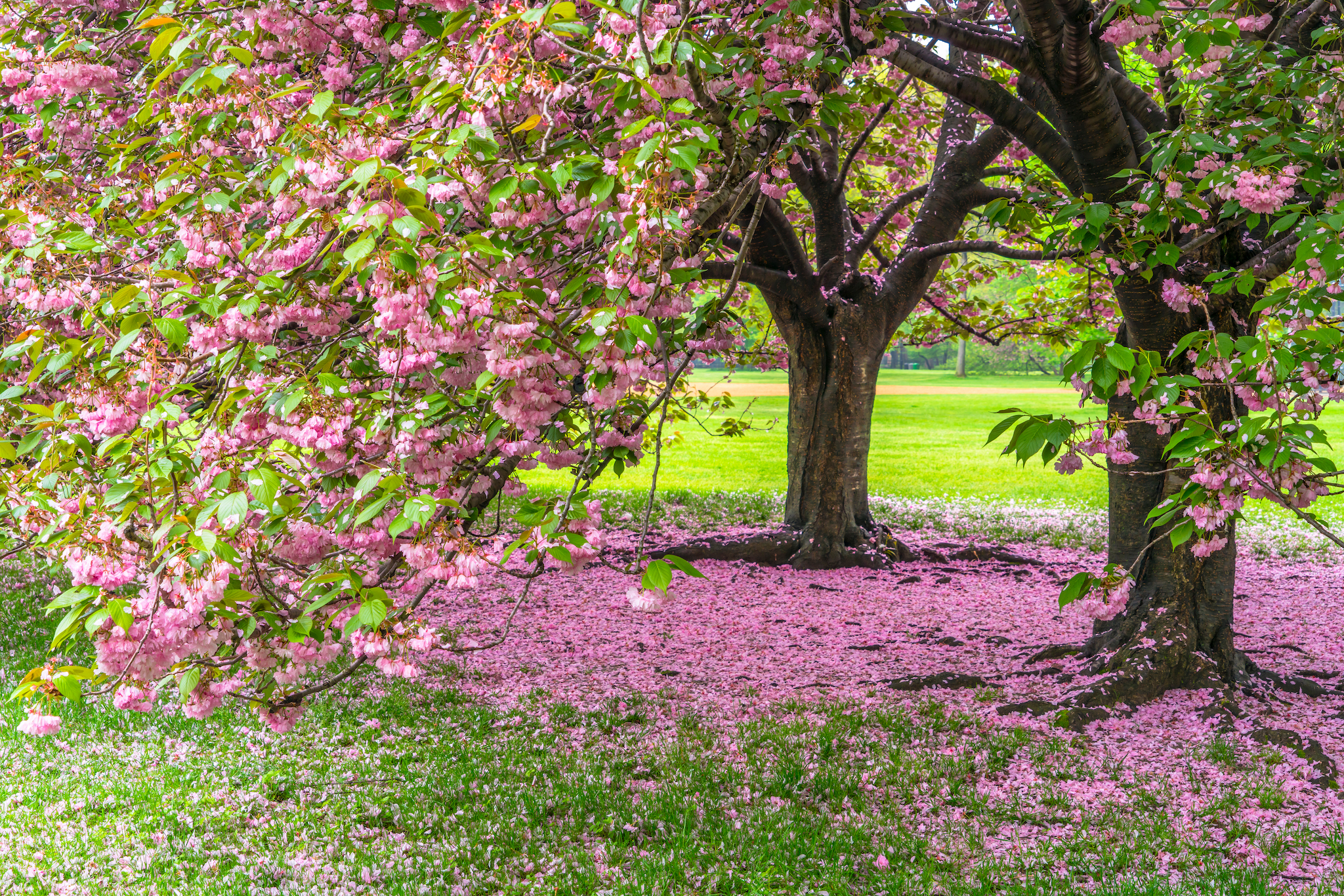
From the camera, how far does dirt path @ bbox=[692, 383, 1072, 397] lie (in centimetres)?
4639

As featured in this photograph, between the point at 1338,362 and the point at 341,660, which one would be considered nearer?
the point at 1338,362

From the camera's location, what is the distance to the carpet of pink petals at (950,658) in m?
4.70

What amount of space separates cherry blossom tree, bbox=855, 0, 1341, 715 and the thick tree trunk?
3733 mm

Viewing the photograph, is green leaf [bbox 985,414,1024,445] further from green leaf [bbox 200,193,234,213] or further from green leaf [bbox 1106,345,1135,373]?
green leaf [bbox 200,193,234,213]

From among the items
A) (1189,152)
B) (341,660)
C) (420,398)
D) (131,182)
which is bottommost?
(341,660)

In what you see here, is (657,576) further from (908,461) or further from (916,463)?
(908,461)

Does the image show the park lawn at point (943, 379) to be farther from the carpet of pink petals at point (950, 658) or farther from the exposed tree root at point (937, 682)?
the exposed tree root at point (937, 682)

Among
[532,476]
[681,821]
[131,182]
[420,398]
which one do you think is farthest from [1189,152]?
[532,476]

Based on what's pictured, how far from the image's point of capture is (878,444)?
28891 mm

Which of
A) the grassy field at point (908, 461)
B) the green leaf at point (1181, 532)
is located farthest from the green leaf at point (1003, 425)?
the grassy field at point (908, 461)

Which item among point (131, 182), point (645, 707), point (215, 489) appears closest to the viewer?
point (215, 489)

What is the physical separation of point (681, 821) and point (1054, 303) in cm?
994

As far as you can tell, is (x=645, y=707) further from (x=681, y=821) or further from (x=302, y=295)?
(x=302, y=295)

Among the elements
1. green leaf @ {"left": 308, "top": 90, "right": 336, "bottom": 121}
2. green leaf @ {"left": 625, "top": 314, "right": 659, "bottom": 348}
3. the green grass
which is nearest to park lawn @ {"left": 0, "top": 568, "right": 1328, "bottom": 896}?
green leaf @ {"left": 625, "top": 314, "right": 659, "bottom": 348}
